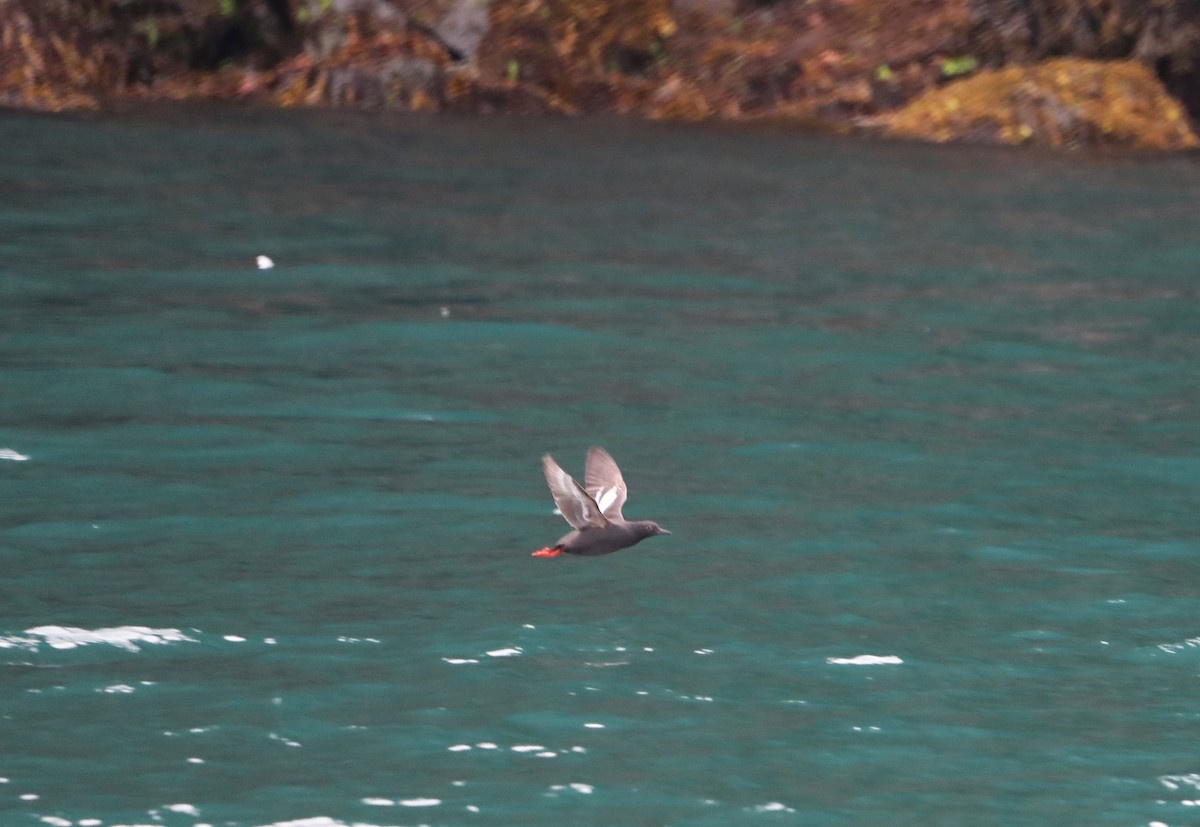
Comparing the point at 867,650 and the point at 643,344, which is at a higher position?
the point at 643,344

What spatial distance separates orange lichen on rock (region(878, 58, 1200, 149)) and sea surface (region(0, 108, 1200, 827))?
601 centimetres

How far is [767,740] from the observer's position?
6.75 meters

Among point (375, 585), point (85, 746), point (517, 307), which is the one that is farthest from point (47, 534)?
point (517, 307)

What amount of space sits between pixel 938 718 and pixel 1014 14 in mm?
20631

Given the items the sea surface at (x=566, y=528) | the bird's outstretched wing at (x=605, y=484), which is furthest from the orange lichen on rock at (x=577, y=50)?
the bird's outstretched wing at (x=605, y=484)

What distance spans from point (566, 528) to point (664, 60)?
19187 millimetres

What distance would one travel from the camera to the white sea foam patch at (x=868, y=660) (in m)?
7.52

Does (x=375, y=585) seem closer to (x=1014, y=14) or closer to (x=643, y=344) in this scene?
(x=643, y=344)

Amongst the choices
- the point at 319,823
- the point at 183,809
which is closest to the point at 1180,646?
the point at 319,823

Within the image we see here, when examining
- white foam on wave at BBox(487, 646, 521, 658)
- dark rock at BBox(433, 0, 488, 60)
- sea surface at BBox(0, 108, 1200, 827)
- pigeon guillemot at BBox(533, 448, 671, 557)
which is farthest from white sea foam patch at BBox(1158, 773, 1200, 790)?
dark rock at BBox(433, 0, 488, 60)

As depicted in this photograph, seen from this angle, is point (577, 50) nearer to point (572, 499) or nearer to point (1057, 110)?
point (1057, 110)

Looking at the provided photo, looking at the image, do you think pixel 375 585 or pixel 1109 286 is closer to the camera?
pixel 375 585

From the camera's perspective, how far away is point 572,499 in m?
7.15

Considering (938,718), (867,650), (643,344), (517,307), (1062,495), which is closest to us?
(938,718)
